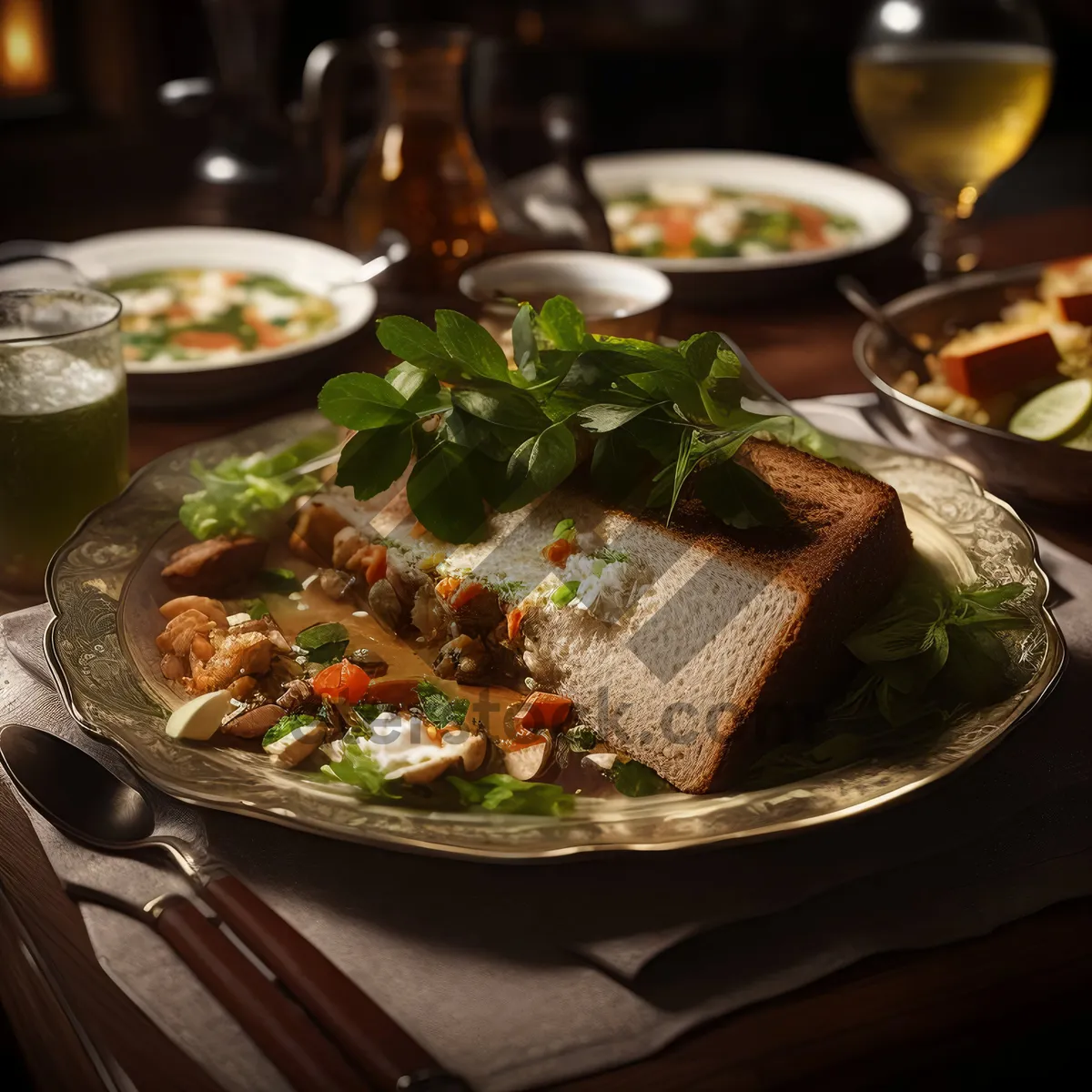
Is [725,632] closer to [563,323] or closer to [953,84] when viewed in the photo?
[563,323]

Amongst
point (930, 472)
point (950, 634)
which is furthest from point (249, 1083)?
point (930, 472)

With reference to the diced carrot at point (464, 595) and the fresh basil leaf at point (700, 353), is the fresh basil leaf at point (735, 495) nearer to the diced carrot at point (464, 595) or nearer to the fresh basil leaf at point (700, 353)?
the fresh basil leaf at point (700, 353)

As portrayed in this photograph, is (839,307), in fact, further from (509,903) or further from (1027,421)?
(509,903)

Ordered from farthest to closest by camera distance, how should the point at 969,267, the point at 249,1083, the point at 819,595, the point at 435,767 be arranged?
the point at 969,267, the point at 819,595, the point at 435,767, the point at 249,1083

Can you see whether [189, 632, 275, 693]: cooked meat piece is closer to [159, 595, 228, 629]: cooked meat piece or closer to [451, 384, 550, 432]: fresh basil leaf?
[159, 595, 228, 629]: cooked meat piece

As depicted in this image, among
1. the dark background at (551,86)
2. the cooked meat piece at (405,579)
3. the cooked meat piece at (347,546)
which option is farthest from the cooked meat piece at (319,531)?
the dark background at (551,86)

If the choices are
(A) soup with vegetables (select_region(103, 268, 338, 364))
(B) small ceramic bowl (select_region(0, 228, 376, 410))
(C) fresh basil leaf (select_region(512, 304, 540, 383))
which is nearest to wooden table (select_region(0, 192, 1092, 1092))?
(C) fresh basil leaf (select_region(512, 304, 540, 383))
